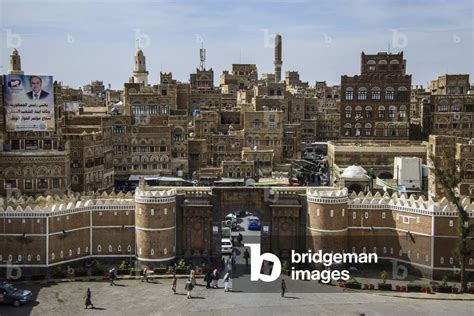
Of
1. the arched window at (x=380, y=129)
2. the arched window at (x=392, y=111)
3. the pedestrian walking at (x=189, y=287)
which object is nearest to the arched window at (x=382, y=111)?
the arched window at (x=392, y=111)

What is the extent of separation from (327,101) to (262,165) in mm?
63513

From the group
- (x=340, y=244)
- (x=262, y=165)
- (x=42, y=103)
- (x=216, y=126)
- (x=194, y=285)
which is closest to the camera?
(x=194, y=285)

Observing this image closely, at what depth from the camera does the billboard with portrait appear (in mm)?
68062

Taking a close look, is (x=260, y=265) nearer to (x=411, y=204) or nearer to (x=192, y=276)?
(x=192, y=276)

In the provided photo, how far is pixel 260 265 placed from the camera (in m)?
51.0

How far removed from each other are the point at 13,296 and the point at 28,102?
30419 mm

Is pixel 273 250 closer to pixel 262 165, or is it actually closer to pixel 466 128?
pixel 262 165

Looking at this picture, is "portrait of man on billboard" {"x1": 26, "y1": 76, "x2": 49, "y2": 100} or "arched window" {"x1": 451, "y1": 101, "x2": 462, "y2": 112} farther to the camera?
"arched window" {"x1": 451, "y1": 101, "x2": 462, "y2": 112}

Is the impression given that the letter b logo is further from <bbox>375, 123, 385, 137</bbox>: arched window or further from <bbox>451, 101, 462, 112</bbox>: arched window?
<bbox>451, 101, 462, 112</bbox>: arched window

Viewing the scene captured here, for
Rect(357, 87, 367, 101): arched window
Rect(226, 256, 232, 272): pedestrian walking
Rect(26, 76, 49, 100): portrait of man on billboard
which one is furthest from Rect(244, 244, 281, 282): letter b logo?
Rect(357, 87, 367, 101): arched window

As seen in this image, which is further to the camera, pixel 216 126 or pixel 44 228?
pixel 216 126

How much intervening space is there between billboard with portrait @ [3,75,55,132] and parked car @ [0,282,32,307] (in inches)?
1143

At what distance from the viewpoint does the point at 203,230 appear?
53.6m

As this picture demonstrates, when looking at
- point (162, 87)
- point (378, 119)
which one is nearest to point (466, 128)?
point (378, 119)
